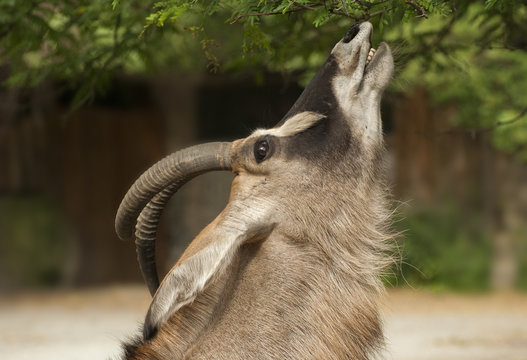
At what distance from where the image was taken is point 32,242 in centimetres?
1338

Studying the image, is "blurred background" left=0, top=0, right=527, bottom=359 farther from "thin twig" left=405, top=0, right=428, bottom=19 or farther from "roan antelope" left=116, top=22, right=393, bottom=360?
"thin twig" left=405, top=0, right=428, bottom=19

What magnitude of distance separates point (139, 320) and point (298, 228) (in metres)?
5.43

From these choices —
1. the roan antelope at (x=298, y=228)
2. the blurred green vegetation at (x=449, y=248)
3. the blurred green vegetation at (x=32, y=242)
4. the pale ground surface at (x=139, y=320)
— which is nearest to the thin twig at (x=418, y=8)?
the roan antelope at (x=298, y=228)

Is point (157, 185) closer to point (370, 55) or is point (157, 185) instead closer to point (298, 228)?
point (298, 228)

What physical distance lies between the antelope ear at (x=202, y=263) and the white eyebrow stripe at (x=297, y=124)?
44 centimetres

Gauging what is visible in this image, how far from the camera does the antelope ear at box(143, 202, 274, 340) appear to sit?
2996 mm

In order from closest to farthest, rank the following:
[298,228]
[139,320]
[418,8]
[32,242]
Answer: [418,8], [298,228], [139,320], [32,242]

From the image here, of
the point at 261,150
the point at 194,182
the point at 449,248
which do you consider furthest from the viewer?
the point at 194,182

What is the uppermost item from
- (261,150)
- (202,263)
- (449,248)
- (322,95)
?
(449,248)

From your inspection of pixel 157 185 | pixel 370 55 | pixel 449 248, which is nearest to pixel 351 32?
pixel 370 55

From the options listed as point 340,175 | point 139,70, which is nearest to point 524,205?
point 139,70

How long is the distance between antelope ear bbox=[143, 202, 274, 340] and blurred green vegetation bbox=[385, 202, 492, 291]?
369 inches

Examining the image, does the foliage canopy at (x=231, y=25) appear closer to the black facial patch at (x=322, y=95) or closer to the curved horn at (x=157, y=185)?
the black facial patch at (x=322, y=95)

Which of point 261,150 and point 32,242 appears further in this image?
point 32,242
